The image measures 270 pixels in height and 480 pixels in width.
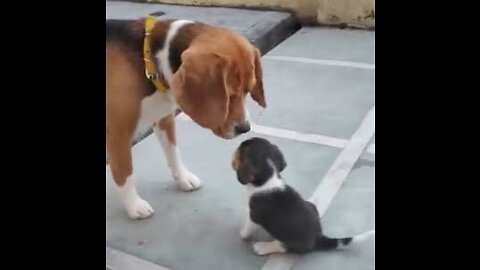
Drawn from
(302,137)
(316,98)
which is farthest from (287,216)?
(316,98)

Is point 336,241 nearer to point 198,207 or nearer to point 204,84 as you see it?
point 198,207

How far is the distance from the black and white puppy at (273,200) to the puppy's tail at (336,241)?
0.06m

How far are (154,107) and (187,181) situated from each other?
62 cm

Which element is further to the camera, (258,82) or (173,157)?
(173,157)

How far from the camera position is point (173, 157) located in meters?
3.24

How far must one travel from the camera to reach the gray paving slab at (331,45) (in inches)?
200

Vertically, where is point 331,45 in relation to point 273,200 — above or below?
above

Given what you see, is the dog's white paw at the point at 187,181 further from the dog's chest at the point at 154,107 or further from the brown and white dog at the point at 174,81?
the dog's chest at the point at 154,107

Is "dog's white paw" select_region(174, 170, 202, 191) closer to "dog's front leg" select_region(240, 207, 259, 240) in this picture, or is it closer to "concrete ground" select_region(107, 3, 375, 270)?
"concrete ground" select_region(107, 3, 375, 270)
